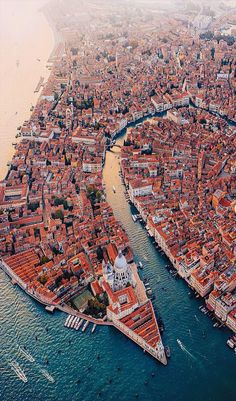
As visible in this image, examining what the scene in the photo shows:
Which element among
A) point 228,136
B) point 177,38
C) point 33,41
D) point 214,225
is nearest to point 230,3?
point 177,38

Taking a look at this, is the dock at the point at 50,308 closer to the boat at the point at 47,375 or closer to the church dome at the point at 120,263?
the boat at the point at 47,375

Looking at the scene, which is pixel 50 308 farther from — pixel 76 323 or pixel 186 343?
pixel 186 343

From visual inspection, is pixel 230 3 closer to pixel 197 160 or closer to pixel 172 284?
pixel 197 160

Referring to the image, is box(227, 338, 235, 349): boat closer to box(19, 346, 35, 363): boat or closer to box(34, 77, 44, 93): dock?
box(19, 346, 35, 363): boat

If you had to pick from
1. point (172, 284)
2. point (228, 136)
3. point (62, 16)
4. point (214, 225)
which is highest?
point (62, 16)

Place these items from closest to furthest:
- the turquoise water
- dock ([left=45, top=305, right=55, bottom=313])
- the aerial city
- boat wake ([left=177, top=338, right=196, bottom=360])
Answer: the turquoise water → the aerial city → boat wake ([left=177, top=338, right=196, bottom=360]) → dock ([left=45, top=305, right=55, bottom=313])

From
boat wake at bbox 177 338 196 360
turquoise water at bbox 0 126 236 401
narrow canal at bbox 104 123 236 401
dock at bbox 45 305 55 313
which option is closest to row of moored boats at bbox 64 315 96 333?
turquoise water at bbox 0 126 236 401

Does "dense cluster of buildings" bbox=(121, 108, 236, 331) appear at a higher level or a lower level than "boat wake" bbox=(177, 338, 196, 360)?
higher
